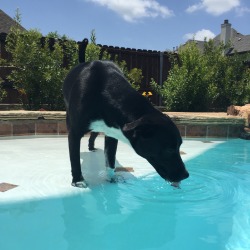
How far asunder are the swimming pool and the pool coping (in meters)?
1.74

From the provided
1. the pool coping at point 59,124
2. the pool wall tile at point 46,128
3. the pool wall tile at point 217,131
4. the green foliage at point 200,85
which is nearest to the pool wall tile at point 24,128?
the pool coping at point 59,124

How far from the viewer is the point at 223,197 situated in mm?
3174

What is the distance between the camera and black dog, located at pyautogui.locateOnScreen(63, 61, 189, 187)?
8.09 ft

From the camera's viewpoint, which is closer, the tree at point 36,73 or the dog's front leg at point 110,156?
the dog's front leg at point 110,156

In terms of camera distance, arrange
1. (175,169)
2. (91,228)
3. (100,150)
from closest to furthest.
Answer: (91,228) → (175,169) → (100,150)

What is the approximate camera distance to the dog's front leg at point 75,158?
325 centimetres

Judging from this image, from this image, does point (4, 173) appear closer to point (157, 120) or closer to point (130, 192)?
point (130, 192)

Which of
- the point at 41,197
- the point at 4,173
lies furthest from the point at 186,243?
the point at 4,173

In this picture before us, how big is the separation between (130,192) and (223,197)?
3.00 feet

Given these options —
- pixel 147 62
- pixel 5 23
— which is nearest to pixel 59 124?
pixel 147 62

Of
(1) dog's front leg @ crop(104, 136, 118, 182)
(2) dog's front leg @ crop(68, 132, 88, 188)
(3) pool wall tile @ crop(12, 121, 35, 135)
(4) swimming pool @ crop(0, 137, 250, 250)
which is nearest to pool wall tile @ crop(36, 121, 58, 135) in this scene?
(3) pool wall tile @ crop(12, 121, 35, 135)

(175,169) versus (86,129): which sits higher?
(86,129)

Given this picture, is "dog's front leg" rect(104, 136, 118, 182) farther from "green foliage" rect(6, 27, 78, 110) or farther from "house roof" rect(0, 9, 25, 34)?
"house roof" rect(0, 9, 25, 34)

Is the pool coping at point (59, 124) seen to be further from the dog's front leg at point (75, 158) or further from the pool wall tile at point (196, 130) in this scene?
the dog's front leg at point (75, 158)
